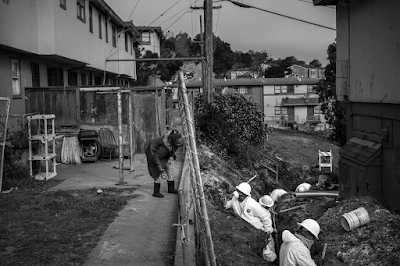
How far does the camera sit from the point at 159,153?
411 inches

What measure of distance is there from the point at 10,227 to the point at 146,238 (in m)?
2.22

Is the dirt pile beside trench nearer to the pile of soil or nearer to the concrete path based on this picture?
the pile of soil

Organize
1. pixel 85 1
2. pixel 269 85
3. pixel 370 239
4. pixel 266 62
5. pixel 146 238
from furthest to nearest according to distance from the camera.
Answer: pixel 266 62 < pixel 269 85 < pixel 85 1 < pixel 370 239 < pixel 146 238

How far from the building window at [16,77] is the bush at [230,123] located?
8.11 m

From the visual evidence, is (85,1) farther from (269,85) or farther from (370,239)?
(269,85)

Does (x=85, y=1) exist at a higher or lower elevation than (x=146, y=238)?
higher

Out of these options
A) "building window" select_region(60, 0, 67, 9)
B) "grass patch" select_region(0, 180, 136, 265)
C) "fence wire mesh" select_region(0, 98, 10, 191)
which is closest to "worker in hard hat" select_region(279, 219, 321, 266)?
"grass patch" select_region(0, 180, 136, 265)

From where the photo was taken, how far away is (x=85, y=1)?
20.8 meters

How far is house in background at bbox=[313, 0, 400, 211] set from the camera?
10.0 m

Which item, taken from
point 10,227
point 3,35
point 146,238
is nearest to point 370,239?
point 146,238

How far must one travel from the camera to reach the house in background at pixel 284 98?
60.8 metres

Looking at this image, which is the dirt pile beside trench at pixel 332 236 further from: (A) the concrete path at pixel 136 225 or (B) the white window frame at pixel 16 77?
(B) the white window frame at pixel 16 77

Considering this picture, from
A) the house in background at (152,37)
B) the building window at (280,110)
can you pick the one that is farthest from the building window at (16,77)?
the building window at (280,110)

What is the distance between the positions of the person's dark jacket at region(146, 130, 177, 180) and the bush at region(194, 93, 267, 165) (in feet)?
34.7
